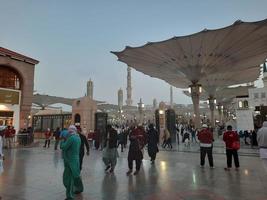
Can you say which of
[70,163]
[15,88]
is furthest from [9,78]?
[70,163]

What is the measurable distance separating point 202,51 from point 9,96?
15895 mm

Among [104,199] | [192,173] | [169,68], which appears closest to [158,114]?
[169,68]

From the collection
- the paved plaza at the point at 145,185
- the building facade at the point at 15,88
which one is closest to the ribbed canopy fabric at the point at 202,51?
the building facade at the point at 15,88

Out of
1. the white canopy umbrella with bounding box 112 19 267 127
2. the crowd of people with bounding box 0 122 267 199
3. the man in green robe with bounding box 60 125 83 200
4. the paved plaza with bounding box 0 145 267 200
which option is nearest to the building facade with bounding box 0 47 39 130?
the white canopy umbrella with bounding box 112 19 267 127

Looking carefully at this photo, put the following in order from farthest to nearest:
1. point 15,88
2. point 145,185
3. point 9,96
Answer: point 15,88, point 9,96, point 145,185

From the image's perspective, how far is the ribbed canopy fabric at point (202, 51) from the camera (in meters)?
14.7

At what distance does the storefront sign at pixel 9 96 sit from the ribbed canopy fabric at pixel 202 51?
9760 millimetres

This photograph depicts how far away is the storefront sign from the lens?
65.2 ft

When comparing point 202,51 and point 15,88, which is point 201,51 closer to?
point 202,51

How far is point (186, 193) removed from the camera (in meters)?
5.42

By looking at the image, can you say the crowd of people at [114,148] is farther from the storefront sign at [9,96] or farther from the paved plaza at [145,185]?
the storefront sign at [9,96]

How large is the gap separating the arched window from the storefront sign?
54cm

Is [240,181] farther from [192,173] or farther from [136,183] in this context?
[136,183]

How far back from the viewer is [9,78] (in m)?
20.9
